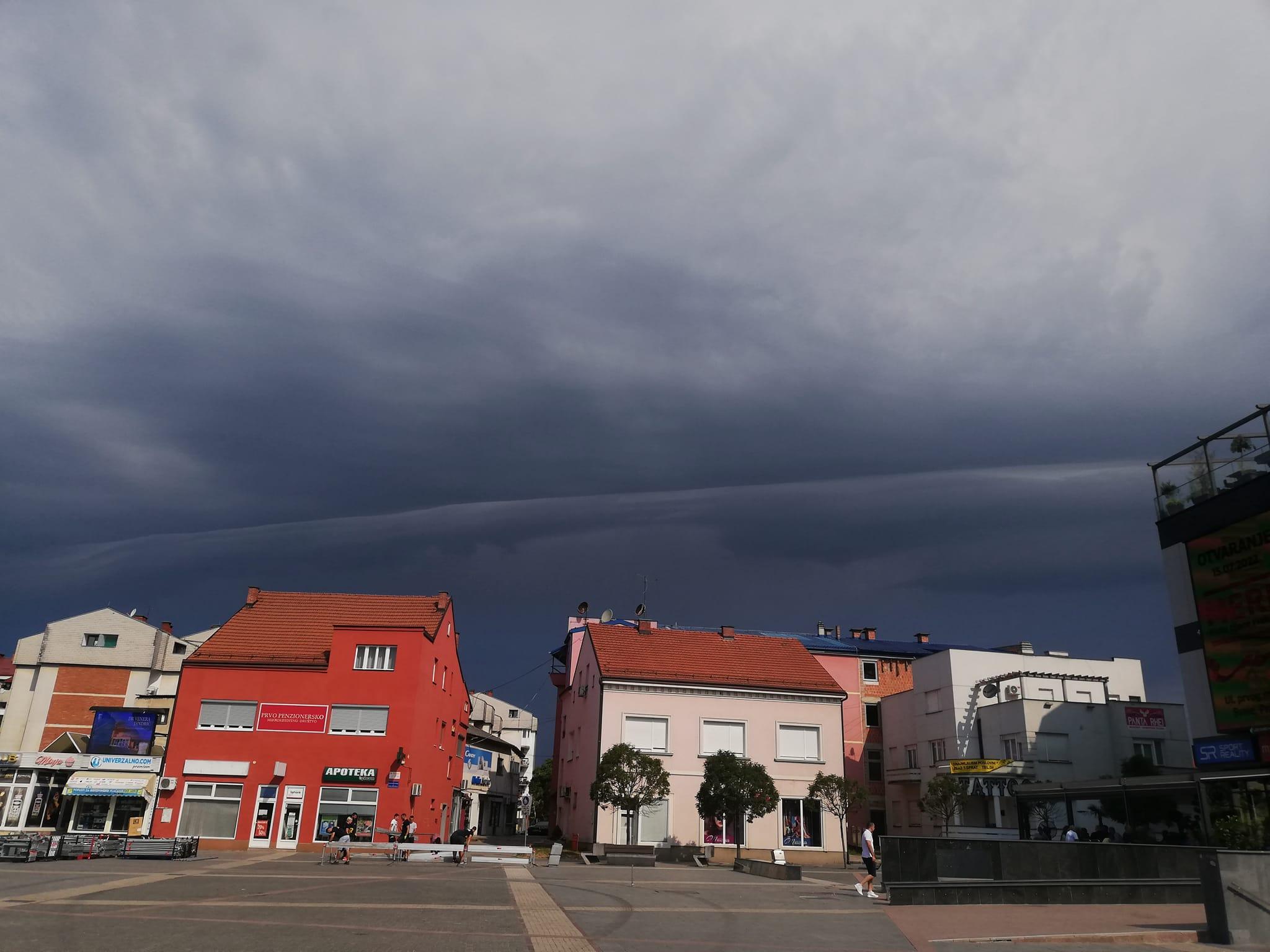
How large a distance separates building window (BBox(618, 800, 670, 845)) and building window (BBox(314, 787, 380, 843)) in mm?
10958

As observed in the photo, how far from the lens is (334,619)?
43812 mm

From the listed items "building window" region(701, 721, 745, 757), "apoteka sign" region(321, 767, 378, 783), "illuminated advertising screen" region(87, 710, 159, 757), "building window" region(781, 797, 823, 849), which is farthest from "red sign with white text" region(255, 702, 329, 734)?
"building window" region(781, 797, 823, 849)

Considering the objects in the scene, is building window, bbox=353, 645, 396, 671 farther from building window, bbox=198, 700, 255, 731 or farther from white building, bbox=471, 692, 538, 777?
white building, bbox=471, 692, 538, 777

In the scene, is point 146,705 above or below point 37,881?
above

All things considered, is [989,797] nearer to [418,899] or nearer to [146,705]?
[418,899]

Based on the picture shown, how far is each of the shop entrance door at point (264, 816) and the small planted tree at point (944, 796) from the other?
2996cm

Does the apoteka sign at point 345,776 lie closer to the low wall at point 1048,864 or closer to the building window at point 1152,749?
the low wall at point 1048,864

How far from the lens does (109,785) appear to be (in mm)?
41062

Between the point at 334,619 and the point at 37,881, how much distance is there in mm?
22831

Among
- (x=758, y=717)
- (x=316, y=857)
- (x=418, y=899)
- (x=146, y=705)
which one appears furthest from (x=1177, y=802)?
(x=146, y=705)

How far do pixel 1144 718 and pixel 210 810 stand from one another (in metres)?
45.3

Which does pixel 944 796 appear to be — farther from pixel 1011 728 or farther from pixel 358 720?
pixel 358 720

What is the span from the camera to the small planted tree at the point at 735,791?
35719mm

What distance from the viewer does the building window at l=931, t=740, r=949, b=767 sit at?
48.2 meters
